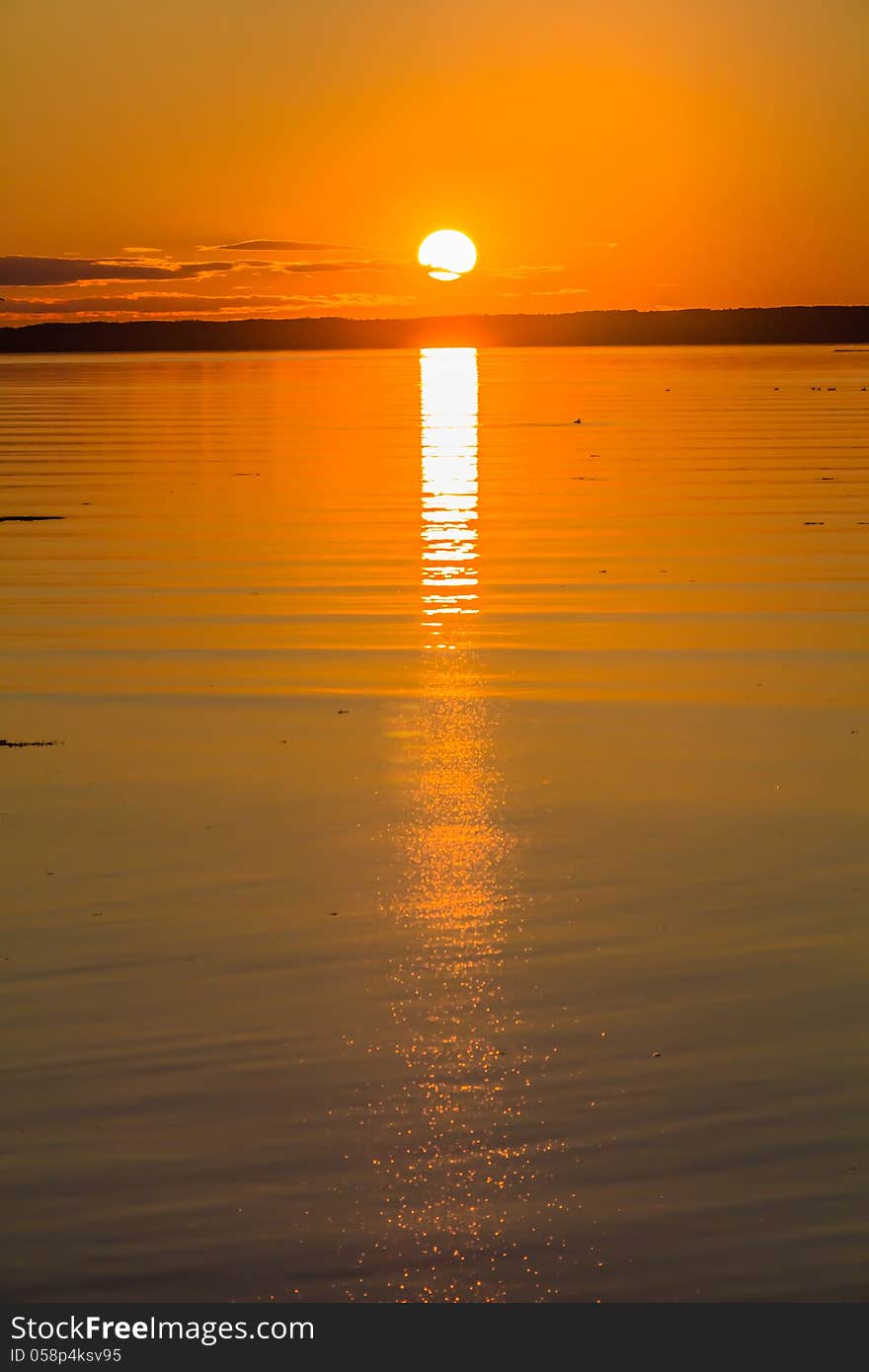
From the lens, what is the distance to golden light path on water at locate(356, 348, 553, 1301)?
610cm

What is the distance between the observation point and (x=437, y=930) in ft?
29.8

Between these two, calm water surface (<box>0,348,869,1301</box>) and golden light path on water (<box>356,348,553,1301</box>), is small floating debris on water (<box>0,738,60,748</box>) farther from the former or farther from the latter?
golden light path on water (<box>356,348,553,1301</box>)

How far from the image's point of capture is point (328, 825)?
11.0 meters

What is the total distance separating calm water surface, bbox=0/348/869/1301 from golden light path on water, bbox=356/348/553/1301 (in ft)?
0.07

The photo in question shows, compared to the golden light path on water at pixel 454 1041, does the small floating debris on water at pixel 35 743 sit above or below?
above

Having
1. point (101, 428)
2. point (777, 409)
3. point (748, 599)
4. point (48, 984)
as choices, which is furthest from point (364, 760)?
point (777, 409)

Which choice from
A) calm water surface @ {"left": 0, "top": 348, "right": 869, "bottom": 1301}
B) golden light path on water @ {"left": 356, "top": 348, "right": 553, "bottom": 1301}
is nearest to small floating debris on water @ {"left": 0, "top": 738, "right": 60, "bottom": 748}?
calm water surface @ {"left": 0, "top": 348, "right": 869, "bottom": 1301}

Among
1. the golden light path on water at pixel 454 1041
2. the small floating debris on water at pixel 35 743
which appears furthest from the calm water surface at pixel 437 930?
the small floating debris on water at pixel 35 743

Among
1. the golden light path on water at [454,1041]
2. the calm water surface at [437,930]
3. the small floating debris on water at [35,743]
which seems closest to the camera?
the golden light path on water at [454,1041]

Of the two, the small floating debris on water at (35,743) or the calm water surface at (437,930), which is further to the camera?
the small floating debris on water at (35,743)

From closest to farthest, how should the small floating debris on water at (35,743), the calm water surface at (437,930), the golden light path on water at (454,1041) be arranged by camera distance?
1. the golden light path on water at (454,1041)
2. the calm water surface at (437,930)
3. the small floating debris on water at (35,743)

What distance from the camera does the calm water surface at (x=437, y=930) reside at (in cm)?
625

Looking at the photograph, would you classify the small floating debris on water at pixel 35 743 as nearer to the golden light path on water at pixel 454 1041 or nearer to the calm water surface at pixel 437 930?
the calm water surface at pixel 437 930

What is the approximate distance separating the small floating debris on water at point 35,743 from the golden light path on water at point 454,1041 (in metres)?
2.46
